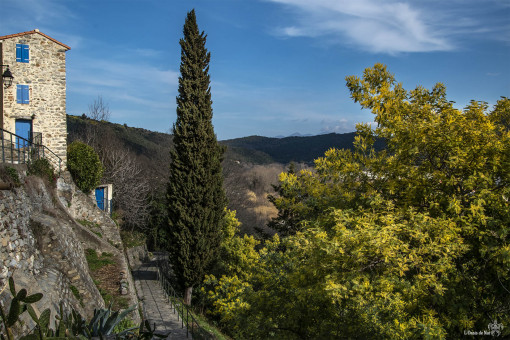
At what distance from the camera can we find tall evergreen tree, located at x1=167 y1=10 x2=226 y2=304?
60.2ft

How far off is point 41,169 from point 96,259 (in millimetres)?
4236

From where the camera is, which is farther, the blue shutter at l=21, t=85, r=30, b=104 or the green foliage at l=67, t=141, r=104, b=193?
the green foliage at l=67, t=141, r=104, b=193

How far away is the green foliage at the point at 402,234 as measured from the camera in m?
5.39

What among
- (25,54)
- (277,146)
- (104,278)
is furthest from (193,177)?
(277,146)

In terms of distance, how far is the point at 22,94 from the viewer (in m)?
18.1

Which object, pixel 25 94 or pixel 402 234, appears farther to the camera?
pixel 25 94

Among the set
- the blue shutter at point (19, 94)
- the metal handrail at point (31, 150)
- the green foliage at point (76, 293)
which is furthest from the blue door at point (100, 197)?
the green foliage at point (76, 293)

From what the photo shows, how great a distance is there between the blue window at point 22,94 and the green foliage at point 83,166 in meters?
3.14

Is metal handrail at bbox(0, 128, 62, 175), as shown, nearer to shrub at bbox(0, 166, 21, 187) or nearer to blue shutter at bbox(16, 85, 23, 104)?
blue shutter at bbox(16, 85, 23, 104)

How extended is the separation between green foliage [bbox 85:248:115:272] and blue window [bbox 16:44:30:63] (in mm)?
9696

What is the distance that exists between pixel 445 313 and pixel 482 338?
57 centimetres

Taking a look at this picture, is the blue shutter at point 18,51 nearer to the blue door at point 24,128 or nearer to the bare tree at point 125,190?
the blue door at point 24,128

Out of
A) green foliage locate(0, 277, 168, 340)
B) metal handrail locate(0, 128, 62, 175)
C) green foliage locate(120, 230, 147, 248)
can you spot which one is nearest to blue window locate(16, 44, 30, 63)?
metal handrail locate(0, 128, 62, 175)

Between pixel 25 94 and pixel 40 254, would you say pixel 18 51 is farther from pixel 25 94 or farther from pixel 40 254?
pixel 40 254
